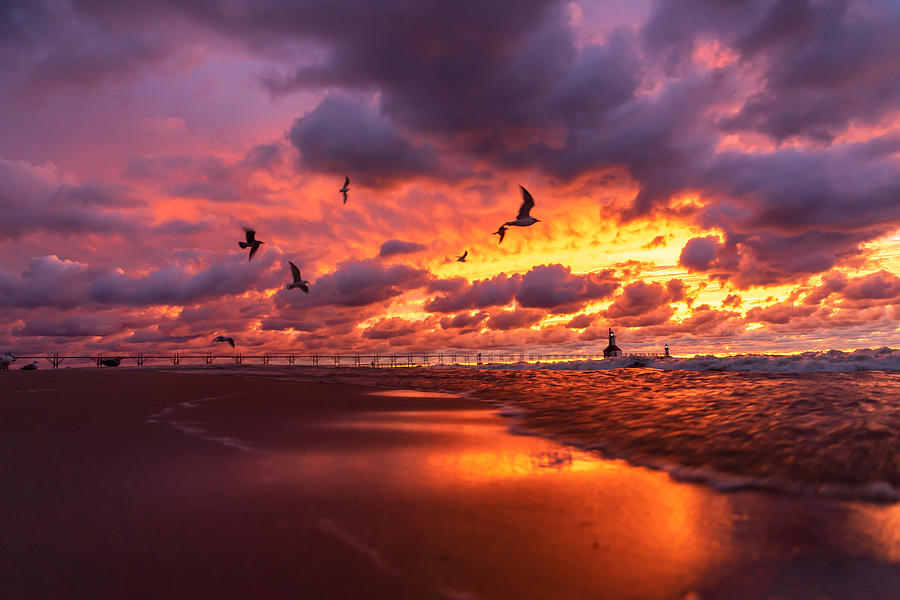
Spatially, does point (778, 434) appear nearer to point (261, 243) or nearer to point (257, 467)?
point (257, 467)

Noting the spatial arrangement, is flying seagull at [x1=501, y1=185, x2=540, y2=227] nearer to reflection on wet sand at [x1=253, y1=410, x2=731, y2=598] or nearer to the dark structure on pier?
reflection on wet sand at [x1=253, y1=410, x2=731, y2=598]

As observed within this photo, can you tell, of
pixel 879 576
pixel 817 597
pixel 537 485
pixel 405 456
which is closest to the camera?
pixel 817 597

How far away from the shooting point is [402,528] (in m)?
3.45

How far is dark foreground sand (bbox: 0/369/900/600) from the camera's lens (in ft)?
8.85

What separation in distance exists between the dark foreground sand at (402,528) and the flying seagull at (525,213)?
1262 cm

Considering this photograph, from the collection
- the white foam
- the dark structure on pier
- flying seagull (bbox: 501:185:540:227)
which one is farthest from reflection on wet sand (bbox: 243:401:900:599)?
the dark structure on pier

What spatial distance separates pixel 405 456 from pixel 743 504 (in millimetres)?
3484

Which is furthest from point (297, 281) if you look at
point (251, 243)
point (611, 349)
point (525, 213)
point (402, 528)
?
point (611, 349)

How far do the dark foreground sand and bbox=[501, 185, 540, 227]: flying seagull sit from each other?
12623 mm

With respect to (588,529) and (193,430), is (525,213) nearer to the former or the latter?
(193,430)

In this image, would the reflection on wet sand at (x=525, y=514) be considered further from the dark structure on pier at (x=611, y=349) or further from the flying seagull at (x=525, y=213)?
the dark structure on pier at (x=611, y=349)

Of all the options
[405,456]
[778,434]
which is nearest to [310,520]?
[405,456]

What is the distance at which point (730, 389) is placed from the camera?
10.5m

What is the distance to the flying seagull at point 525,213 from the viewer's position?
58.7 ft
